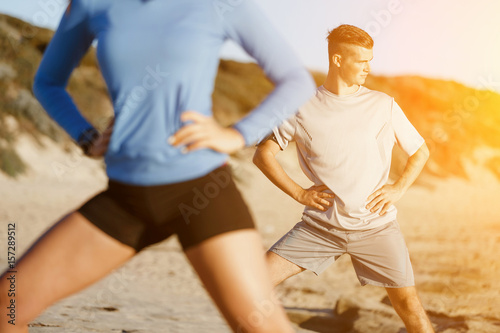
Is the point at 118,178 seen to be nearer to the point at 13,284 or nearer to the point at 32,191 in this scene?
the point at 13,284

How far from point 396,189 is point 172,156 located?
1394mm

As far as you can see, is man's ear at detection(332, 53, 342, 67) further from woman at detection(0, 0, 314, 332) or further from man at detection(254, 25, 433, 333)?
woman at detection(0, 0, 314, 332)

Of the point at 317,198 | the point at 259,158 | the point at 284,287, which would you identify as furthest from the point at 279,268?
the point at 284,287

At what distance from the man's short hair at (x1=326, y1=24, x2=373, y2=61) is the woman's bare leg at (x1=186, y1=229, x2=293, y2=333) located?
→ 1.44 m

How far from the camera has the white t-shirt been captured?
270 centimetres

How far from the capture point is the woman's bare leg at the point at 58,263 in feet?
5.48

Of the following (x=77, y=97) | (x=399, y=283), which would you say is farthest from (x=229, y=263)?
(x=77, y=97)

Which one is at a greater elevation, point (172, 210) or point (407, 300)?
point (172, 210)

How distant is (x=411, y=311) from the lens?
2.66 metres

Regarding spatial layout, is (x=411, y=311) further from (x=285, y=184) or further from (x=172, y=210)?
(x=172, y=210)

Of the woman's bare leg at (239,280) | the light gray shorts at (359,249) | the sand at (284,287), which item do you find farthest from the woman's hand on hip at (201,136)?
the sand at (284,287)

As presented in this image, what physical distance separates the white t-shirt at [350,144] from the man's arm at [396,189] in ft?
0.09

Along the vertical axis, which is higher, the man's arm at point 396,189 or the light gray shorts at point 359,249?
the man's arm at point 396,189

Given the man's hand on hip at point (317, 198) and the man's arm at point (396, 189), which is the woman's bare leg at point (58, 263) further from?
the man's arm at point (396, 189)
